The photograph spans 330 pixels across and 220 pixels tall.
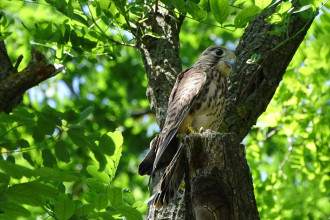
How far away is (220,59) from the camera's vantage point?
4.89 m

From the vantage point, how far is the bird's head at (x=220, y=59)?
4715 mm

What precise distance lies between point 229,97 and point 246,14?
117 cm

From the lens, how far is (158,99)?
462cm

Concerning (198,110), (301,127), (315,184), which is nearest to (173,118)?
(198,110)

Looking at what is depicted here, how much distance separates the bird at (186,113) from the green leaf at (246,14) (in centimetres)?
90

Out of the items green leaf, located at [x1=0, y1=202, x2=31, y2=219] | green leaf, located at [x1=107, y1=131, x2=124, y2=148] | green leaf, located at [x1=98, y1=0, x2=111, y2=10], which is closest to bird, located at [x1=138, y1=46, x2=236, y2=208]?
green leaf, located at [x1=107, y1=131, x2=124, y2=148]

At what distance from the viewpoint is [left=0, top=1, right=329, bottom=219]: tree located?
110 inches

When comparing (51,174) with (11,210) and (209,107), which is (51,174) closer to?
(11,210)

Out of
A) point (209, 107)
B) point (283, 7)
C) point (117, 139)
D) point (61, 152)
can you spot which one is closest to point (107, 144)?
point (117, 139)

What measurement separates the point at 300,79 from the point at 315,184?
133cm

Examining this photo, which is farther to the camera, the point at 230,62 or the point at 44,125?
the point at 230,62

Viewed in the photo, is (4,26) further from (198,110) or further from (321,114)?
(321,114)

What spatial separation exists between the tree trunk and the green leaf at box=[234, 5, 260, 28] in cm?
57

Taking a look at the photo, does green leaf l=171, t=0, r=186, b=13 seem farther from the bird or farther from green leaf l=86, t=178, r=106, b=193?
green leaf l=86, t=178, r=106, b=193
